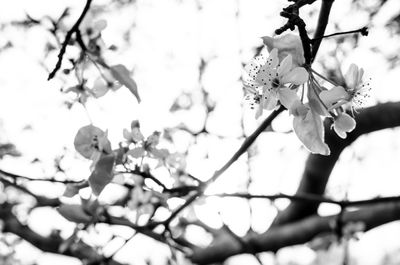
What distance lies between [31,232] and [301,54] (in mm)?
2135

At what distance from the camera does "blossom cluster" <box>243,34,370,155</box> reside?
603mm

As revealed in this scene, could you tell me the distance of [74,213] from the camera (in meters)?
1.12

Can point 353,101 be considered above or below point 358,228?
below

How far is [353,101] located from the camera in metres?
0.67

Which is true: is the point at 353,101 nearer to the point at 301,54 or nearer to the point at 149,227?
the point at 301,54

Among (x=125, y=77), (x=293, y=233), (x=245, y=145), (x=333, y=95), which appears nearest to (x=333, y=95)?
(x=333, y=95)

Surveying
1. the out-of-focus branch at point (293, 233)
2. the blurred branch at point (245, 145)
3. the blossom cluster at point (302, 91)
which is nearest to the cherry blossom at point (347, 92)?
the blossom cluster at point (302, 91)

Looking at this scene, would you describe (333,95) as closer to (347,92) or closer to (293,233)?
(347,92)

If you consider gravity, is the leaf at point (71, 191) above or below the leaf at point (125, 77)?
below

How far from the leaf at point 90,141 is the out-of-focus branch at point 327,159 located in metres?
1.00

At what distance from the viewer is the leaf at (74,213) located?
1.08 m

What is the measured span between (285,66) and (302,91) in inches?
2.2

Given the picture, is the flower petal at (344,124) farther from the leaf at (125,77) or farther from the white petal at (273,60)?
the leaf at (125,77)

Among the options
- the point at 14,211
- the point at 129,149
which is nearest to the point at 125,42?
the point at 14,211
